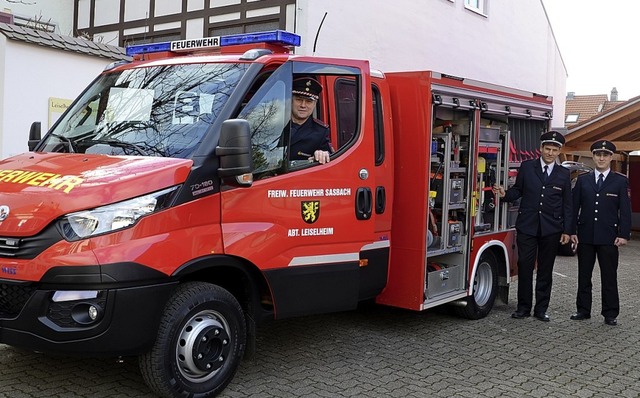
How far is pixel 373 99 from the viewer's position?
604 centimetres

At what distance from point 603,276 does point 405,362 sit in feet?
10.2

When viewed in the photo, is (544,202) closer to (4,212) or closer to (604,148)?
(604,148)

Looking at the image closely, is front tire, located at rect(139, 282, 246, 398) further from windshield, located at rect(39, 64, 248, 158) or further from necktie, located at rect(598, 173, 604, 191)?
necktie, located at rect(598, 173, 604, 191)

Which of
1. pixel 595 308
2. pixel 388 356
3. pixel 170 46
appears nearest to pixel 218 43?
pixel 170 46

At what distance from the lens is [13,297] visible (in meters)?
4.14

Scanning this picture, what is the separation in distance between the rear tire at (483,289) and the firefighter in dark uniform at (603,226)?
3.04 feet

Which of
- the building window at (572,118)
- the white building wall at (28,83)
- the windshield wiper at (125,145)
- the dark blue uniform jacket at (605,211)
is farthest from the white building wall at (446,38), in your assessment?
the building window at (572,118)

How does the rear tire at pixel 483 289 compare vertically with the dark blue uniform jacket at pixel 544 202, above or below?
below

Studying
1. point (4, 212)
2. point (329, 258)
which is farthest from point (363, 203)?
point (4, 212)

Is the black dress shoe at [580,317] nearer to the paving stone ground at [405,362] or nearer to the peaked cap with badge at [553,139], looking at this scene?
the paving stone ground at [405,362]

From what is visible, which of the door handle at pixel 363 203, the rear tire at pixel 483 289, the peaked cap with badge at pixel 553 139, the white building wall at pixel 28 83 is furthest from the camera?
the white building wall at pixel 28 83

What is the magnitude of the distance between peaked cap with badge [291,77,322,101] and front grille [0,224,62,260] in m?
2.03

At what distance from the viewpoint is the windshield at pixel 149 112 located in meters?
4.73

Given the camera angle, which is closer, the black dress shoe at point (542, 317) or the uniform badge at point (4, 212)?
the uniform badge at point (4, 212)
